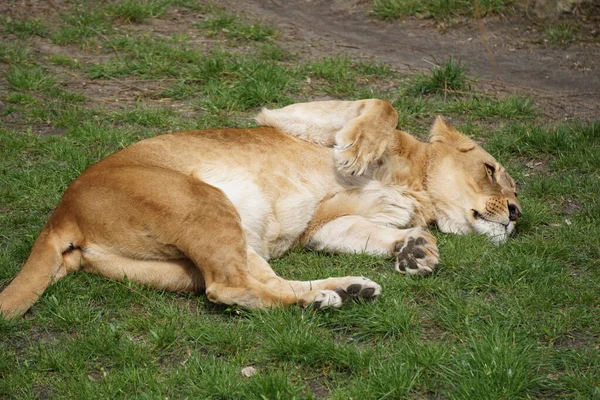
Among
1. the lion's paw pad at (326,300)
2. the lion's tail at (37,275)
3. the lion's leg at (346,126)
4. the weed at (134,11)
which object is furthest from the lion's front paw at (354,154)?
the weed at (134,11)

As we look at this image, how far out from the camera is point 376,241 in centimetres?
542

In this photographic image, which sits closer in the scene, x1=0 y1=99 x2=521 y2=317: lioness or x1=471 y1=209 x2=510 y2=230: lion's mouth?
x1=0 y1=99 x2=521 y2=317: lioness

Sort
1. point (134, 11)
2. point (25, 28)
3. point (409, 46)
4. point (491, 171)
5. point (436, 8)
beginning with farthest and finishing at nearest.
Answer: point (436, 8), point (134, 11), point (409, 46), point (25, 28), point (491, 171)

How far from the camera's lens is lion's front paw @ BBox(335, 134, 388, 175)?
549cm

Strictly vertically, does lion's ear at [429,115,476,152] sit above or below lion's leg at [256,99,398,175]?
below

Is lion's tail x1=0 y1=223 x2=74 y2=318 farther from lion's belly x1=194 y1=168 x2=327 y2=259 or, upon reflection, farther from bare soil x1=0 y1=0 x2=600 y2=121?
bare soil x1=0 y1=0 x2=600 y2=121

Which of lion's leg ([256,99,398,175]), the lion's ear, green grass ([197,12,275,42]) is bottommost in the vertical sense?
green grass ([197,12,275,42])

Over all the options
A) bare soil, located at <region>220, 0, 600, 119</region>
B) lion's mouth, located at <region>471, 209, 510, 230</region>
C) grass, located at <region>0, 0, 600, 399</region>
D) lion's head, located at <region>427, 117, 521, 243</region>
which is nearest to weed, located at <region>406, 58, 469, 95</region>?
grass, located at <region>0, 0, 600, 399</region>

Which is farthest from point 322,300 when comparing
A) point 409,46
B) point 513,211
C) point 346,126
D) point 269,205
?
point 409,46

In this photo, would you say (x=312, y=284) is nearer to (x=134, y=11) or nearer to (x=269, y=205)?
(x=269, y=205)

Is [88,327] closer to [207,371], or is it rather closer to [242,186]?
[207,371]

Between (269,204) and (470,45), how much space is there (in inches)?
196

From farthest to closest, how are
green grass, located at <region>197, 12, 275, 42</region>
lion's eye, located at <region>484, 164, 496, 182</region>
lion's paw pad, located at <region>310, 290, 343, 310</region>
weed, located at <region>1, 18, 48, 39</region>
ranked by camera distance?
green grass, located at <region>197, 12, 275, 42</region>, weed, located at <region>1, 18, 48, 39</region>, lion's eye, located at <region>484, 164, 496, 182</region>, lion's paw pad, located at <region>310, 290, 343, 310</region>

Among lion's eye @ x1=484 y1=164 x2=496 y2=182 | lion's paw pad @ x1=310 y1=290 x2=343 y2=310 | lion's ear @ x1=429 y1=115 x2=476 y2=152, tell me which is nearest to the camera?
lion's paw pad @ x1=310 y1=290 x2=343 y2=310
